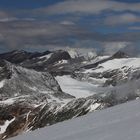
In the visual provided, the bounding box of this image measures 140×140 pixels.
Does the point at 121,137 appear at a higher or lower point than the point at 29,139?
higher

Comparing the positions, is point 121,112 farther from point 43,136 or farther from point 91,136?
point 91,136

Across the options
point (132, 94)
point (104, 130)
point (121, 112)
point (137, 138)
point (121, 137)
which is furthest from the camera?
point (132, 94)

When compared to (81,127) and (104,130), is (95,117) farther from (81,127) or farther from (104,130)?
(104,130)

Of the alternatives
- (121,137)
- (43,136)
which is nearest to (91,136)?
(121,137)

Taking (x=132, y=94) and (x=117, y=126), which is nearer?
(x=117, y=126)

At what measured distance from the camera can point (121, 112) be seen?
20.4 metres

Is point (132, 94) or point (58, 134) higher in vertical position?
point (58, 134)

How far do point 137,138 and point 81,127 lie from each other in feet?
19.1

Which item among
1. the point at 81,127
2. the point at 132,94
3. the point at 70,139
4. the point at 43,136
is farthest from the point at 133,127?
the point at 132,94

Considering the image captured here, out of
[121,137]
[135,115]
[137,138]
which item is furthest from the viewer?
[135,115]

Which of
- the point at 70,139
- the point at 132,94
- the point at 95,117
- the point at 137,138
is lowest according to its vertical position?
the point at 132,94

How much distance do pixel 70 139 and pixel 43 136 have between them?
3.18 meters

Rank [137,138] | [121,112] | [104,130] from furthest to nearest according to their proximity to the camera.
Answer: [121,112]
[104,130]
[137,138]

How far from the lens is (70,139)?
53.0 ft
